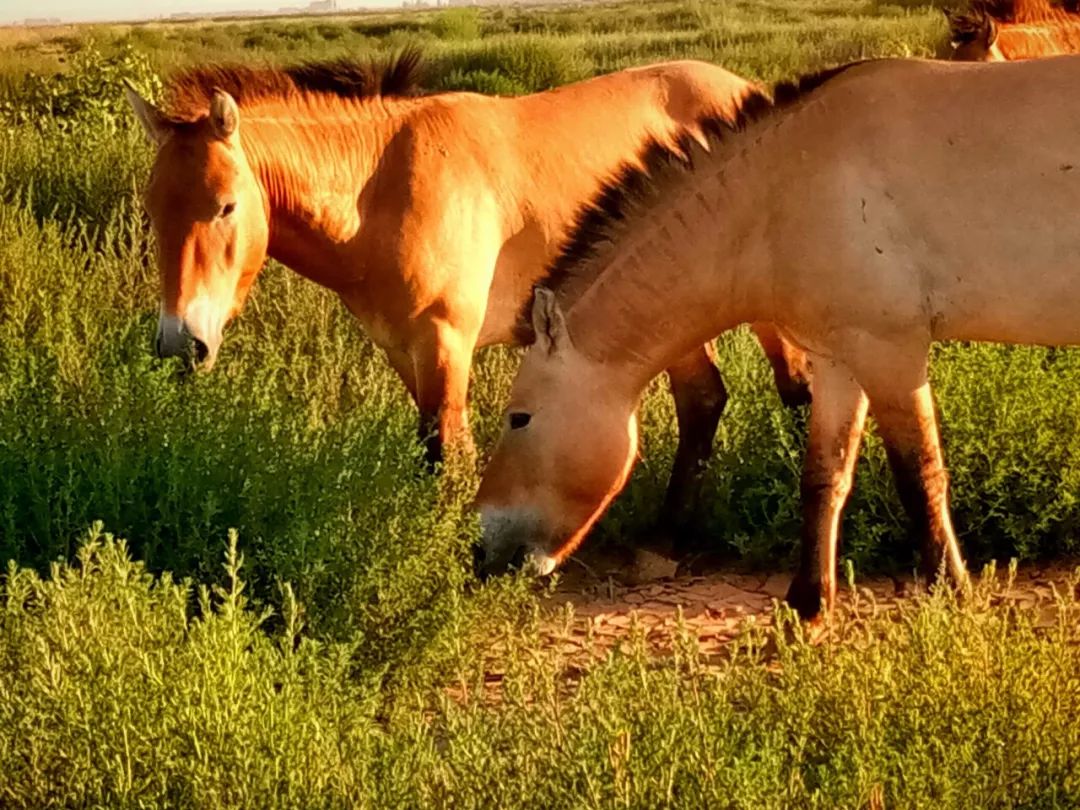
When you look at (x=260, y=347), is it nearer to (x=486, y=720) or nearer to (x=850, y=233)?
(x=850, y=233)

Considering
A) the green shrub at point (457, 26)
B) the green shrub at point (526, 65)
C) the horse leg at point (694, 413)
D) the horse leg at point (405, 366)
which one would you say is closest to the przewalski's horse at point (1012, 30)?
the horse leg at point (694, 413)

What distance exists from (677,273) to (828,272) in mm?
467

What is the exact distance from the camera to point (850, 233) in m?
3.88

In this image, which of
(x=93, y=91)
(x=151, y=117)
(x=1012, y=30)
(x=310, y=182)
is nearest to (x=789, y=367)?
(x=310, y=182)

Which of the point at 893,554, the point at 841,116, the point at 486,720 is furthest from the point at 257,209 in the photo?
the point at 893,554

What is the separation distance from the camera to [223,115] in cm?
448

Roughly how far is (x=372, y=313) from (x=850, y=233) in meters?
1.85

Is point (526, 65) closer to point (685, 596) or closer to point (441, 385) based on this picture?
point (441, 385)

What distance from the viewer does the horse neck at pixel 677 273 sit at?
159 inches

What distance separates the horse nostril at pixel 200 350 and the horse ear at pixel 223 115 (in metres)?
0.74

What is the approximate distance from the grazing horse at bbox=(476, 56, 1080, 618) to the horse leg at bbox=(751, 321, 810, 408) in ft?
4.04

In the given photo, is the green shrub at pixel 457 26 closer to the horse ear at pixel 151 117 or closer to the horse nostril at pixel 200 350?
the horse ear at pixel 151 117

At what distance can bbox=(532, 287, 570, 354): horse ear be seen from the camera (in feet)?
13.2

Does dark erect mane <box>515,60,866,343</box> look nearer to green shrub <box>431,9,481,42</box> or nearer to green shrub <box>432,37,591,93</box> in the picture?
green shrub <box>432,37,591,93</box>
